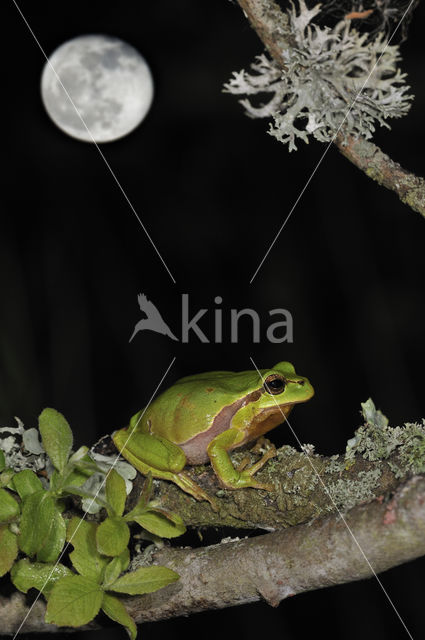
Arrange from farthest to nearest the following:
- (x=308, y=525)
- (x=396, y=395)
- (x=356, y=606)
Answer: (x=396, y=395)
(x=356, y=606)
(x=308, y=525)

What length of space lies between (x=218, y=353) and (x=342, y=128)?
→ 9.95 ft

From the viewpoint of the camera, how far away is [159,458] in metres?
1.42

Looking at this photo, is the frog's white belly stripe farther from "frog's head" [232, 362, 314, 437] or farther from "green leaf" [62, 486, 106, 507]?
"green leaf" [62, 486, 106, 507]

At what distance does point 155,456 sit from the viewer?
4.67 ft

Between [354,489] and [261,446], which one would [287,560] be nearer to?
[354,489]

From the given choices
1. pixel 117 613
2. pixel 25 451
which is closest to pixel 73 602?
pixel 117 613

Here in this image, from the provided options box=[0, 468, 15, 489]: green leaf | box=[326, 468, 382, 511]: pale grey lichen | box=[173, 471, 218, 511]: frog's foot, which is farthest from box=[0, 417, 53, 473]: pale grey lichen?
box=[326, 468, 382, 511]: pale grey lichen

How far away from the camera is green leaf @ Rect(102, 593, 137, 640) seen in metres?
1.06

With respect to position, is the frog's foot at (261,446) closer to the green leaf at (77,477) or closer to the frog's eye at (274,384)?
the frog's eye at (274,384)

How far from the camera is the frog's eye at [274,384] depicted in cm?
157

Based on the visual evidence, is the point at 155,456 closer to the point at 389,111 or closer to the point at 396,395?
the point at 389,111

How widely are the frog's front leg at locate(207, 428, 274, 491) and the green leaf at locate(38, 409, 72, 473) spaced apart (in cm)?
39

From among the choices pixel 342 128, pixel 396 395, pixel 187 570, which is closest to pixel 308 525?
pixel 187 570

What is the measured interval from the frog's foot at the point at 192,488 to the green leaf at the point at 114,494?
1.00 ft
